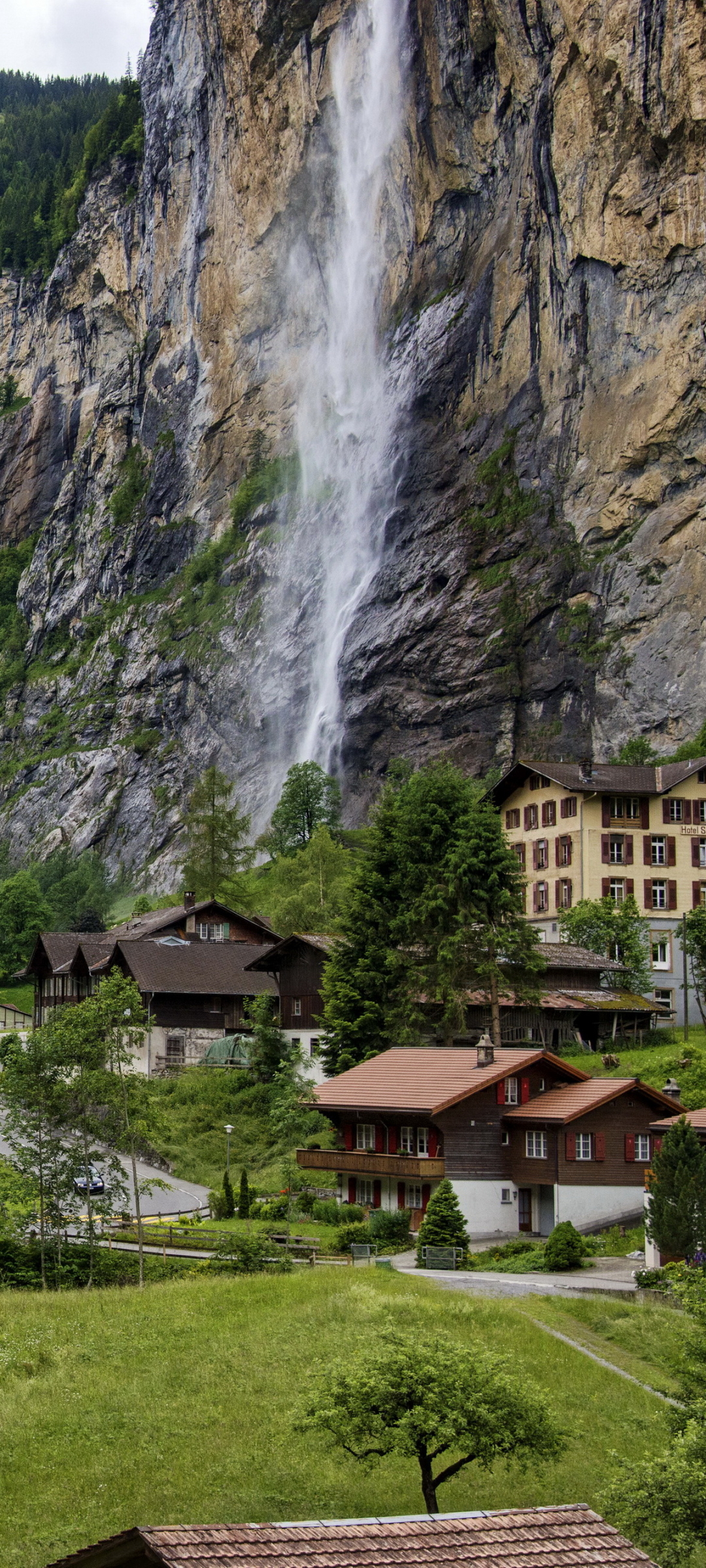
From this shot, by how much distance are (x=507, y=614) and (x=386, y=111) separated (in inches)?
2256

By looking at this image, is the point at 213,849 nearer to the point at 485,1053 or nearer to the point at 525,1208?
the point at 485,1053

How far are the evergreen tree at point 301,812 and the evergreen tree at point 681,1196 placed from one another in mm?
72684

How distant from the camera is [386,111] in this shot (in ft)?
453

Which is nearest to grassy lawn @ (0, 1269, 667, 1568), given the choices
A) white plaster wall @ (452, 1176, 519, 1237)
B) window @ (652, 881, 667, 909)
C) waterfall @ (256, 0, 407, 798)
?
white plaster wall @ (452, 1176, 519, 1237)

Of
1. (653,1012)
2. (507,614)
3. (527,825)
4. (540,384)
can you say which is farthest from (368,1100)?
(540,384)

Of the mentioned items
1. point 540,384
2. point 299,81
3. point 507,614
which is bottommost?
point 507,614

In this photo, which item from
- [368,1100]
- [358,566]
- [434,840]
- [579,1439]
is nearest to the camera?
[579,1439]

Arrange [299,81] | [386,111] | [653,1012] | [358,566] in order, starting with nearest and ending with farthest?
[653,1012] → [358,566] → [386,111] → [299,81]

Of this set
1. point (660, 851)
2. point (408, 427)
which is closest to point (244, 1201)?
point (660, 851)

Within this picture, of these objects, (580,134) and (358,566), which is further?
(358,566)

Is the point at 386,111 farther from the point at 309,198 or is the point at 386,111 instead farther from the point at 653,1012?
the point at 653,1012

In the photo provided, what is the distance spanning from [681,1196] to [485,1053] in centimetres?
1130

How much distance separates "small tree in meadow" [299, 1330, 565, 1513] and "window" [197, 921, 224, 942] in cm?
5720

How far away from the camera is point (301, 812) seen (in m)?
108
